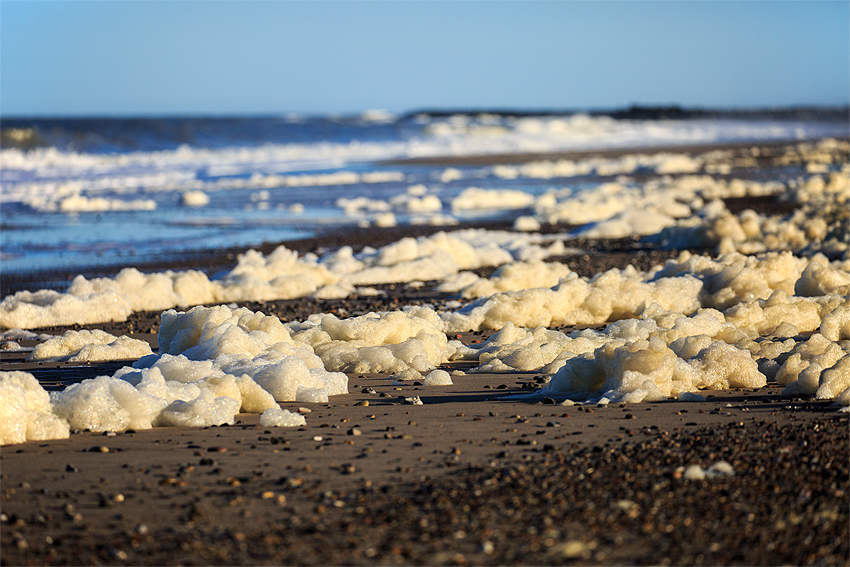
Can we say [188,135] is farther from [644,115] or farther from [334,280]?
[644,115]

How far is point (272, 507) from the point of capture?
458 cm

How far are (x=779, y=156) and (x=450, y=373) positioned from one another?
44674mm

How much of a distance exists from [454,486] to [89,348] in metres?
4.54

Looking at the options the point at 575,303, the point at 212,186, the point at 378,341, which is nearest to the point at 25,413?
the point at 378,341

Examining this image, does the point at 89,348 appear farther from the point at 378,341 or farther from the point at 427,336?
the point at 427,336

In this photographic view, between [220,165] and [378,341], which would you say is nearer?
[378,341]

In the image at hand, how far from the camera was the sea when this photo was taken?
709 inches

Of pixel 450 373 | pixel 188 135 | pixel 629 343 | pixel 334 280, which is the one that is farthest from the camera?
pixel 188 135

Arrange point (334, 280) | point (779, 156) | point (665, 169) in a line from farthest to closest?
point (779, 156) < point (665, 169) < point (334, 280)

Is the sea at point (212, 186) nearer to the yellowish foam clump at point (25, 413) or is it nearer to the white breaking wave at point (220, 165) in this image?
the white breaking wave at point (220, 165)

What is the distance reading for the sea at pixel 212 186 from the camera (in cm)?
1800

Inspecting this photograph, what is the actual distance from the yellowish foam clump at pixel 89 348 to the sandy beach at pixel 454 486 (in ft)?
3.63

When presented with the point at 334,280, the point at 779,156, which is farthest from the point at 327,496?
the point at 779,156

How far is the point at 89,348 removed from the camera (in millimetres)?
8086
